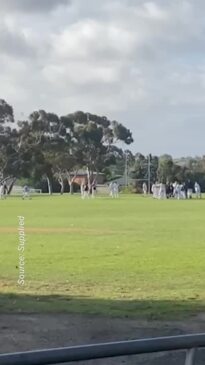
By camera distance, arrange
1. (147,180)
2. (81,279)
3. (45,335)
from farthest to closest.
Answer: (147,180) < (81,279) < (45,335)

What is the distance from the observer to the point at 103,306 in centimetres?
1220

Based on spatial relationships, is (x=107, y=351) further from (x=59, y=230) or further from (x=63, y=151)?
(x=63, y=151)

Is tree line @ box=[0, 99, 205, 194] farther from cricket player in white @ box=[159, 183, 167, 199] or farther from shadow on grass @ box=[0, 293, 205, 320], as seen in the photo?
shadow on grass @ box=[0, 293, 205, 320]

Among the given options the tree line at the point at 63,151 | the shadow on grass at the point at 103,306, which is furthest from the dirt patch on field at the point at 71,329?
the tree line at the point at 63,151

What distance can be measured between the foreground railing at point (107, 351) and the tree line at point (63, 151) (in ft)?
315

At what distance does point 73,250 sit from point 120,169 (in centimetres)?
12954

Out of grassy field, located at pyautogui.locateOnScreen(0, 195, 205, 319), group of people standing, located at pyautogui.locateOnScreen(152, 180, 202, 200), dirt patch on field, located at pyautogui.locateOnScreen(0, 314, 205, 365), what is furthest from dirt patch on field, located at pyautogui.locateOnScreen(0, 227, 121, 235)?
group of people standing, located at pyautogui.locateOnScreen(152, 180, 202, 200)

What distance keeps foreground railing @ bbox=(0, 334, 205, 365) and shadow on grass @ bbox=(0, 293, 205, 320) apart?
24.9ft

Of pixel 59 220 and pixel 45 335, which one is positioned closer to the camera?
pixel 45 335

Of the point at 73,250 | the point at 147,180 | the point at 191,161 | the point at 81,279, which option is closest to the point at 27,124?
the point at 147,180

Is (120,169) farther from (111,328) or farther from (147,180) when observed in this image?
(111,328)

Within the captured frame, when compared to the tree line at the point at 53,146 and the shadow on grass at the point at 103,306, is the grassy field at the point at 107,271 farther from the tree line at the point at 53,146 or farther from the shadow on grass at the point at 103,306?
the tree line at the point at 53,146

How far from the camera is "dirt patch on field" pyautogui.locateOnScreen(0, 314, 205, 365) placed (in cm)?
950

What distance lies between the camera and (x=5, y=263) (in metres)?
19.0
